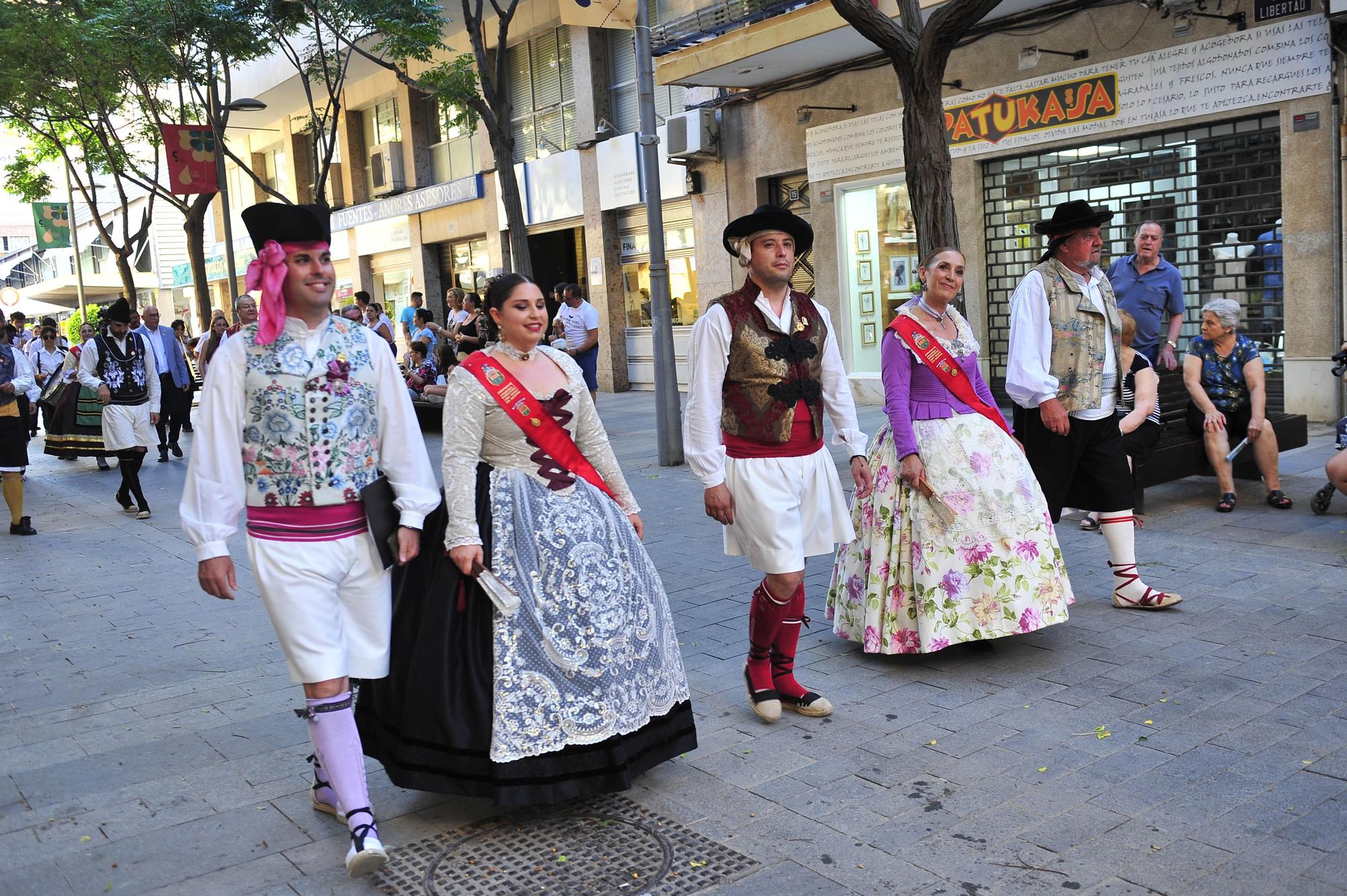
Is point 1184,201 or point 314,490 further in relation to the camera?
point 1184,201

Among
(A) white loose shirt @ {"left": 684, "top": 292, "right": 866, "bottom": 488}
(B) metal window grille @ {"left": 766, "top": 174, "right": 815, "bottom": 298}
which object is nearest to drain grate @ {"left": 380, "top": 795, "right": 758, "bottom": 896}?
(A) white loose shirt @ {"left": 684, "top": 292, "right": 866, "bottom": 488}

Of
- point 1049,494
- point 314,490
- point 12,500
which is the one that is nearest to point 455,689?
point 314,490

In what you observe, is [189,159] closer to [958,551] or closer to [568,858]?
[958,551]

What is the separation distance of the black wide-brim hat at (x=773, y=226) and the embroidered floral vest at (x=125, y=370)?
9012 mm

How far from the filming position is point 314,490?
344 cm

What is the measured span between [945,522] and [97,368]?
375 inches

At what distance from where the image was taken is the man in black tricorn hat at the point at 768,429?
4430mm

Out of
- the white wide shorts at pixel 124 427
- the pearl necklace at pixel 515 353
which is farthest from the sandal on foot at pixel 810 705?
the white wide shorts at pixel 124 427

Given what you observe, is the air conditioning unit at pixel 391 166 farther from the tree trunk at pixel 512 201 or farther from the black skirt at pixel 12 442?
the black skirt at pixel 12 442

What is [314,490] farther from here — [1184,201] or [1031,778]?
[1184,201]

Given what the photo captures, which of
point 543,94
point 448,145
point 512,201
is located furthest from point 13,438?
point 448,145

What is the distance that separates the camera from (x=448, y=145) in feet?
83.3

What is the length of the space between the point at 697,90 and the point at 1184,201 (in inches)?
332

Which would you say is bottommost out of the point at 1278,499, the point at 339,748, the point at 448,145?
the point at 1278,499
